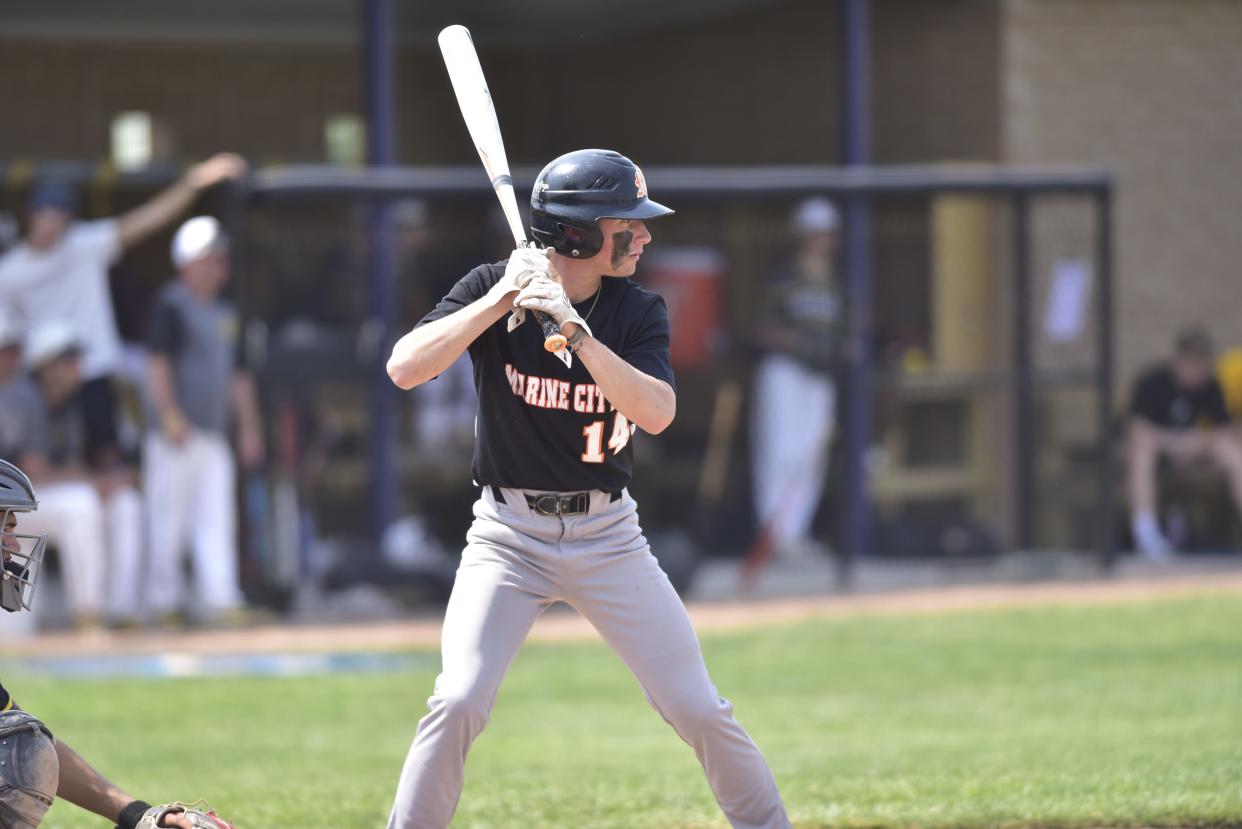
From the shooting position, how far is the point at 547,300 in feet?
13.0

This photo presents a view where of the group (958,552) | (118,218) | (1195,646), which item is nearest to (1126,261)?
(958,552)

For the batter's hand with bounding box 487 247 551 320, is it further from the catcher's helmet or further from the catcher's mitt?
the catcher's mitt

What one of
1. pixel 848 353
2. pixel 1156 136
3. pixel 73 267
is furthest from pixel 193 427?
pixel 1156 136

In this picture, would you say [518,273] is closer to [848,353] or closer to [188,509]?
[188,509]

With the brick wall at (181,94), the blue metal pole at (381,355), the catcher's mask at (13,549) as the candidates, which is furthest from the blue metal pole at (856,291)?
the catcher's mask at (13,549)

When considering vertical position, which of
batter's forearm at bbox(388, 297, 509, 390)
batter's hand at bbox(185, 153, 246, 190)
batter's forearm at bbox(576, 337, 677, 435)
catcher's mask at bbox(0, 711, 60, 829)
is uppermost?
batter's hand at bbox(185, 153, 246, 190)

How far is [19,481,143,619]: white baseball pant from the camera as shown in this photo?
9523mm

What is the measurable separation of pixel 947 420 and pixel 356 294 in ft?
14.3

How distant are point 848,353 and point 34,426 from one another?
4.83m

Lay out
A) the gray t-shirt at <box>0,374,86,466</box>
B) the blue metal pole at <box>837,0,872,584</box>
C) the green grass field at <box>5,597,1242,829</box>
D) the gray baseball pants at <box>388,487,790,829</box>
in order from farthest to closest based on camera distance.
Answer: the blue metal pole at <box>837,0,872,584</box>
the gray t-shirt at <box>0,374,86,466</box>
the green grass field at <box>5,597,1242,829</box>
the gray baseball pants at <box>388,487,790,829</box>

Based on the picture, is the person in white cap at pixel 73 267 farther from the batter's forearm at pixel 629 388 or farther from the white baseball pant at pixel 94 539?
the batter's forearm at pixel 629 388

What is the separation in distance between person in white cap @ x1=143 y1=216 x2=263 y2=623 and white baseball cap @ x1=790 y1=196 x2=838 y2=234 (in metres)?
3.68

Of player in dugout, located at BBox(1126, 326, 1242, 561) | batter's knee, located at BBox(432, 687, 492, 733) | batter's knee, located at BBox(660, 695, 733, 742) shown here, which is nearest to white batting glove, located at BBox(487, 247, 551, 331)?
batter's knee, located at BBox(432, 687, 492, 733)

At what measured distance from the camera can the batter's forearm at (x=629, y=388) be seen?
404 centimetres
